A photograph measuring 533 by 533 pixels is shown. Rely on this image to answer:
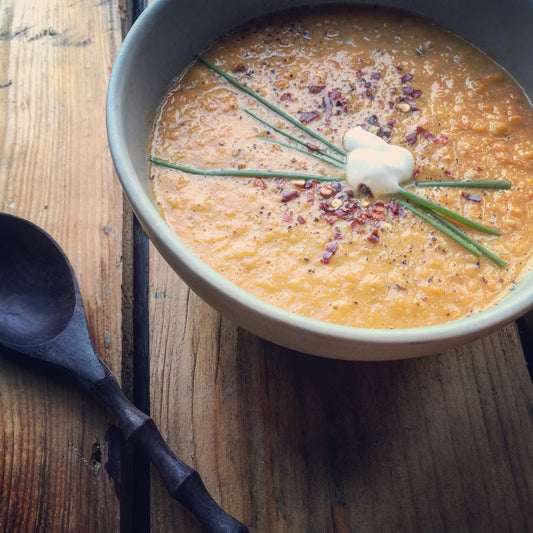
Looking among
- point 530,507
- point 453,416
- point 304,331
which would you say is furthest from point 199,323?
point 530,507

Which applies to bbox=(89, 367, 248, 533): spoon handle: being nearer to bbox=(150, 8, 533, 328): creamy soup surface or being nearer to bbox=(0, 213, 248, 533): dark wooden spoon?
bbox=(0, 213, 248, 533): dark wooden spoon

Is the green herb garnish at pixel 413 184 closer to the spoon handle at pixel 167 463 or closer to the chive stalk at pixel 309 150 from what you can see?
the chive stalk at pixel 309 150

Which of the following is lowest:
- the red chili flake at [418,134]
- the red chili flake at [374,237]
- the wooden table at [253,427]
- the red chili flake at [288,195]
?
the wooden table at [253,427]

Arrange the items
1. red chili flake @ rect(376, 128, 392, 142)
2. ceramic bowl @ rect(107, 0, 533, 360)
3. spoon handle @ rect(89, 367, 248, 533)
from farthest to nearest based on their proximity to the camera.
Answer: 1. red chili flake @ rect(376, 128, 392, 142)
2. spoon handle @ rect(89, 367, 248, 533)
3. ceramic bowl @ rect(107, 0, 533, 360)

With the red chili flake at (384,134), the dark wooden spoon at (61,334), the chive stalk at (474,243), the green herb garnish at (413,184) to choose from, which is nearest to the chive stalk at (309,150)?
the green herb garnish at (413,184)

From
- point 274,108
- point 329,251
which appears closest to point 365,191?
point 329,251

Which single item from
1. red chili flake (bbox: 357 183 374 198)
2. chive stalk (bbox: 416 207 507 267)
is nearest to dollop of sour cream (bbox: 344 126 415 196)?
red chili flake (bbox: 357 183 374 198)
